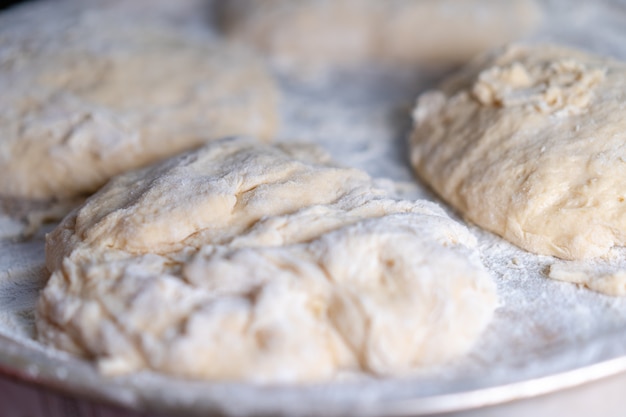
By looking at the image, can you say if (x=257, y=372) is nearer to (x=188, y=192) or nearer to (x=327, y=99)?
(x=188, y=192)

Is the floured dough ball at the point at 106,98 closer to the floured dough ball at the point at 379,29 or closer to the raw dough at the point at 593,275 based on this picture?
the floured dough ball at the point at 379,29

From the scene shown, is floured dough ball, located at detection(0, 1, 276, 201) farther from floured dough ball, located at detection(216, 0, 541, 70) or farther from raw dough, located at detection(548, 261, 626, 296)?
raw dough, located at detection(548, 261, 626, 296)

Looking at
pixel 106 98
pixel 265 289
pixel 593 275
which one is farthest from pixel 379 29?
pixel 265 289

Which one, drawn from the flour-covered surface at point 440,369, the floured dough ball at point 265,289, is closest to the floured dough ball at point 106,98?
the flour-covered surface at point 440,369

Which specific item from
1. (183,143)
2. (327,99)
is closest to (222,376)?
(183,143)

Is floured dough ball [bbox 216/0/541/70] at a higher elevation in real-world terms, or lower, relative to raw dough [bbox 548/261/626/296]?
higher

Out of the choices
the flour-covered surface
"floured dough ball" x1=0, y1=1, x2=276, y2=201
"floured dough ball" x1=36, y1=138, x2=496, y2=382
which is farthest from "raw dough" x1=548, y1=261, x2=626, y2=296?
"floured dough ball" x1=0, y1=1, x2=276, y2=201

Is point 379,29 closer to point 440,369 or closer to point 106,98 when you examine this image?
point 106,98
